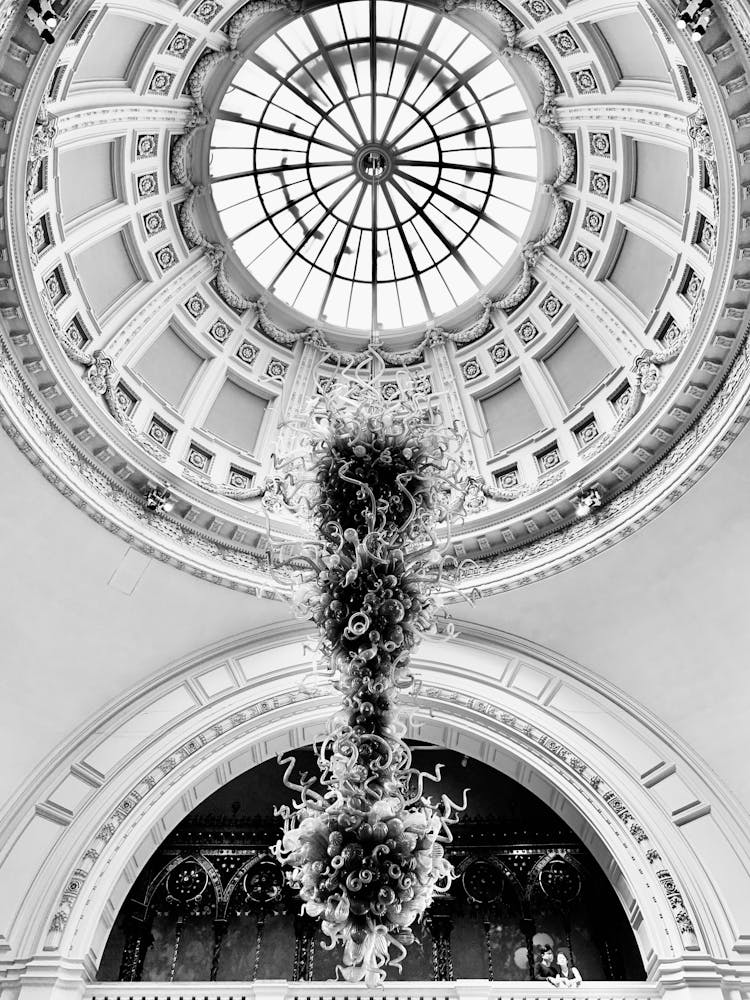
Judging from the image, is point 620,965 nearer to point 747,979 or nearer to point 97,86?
point 747,979

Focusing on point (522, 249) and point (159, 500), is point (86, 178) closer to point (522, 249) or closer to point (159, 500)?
point (159, 500)

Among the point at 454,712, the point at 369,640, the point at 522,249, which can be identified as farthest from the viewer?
the point at 522,249

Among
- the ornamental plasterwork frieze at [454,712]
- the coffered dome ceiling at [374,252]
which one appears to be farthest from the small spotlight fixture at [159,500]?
the ornamental plasterwork frieze at [454,712]

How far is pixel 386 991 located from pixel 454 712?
3465 millimetres

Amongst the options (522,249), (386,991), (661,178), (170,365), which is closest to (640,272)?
(661,178)

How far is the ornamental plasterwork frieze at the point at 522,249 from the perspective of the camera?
10.4 metres

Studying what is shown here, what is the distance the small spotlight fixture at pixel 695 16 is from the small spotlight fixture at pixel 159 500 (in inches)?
313

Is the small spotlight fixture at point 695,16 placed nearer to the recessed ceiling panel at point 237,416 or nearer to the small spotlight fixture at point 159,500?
the small spotlight fixture at point 159,500

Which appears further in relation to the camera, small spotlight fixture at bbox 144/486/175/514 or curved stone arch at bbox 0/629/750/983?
small spotlight fixture at bbox 144/486/175/514

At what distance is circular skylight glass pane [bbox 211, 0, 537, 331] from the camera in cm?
1107

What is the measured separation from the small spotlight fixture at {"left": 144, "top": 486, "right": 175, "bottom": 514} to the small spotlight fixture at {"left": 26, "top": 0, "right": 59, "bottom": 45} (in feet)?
17.8

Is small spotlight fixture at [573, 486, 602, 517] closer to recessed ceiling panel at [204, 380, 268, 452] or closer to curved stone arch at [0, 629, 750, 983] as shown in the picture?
curved stone arch at [0, 629, 750, 983]

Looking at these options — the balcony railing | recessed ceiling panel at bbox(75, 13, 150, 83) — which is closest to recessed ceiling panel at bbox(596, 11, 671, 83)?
recessed ceiling panel at bbox(75, 13, 150, 83)

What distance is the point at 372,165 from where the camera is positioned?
10188mm
